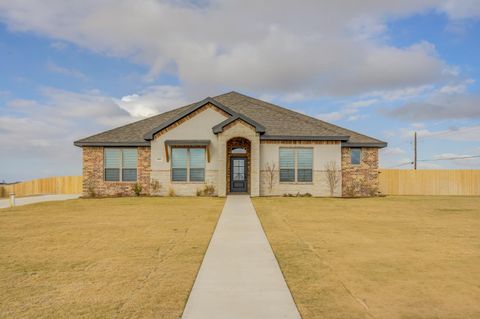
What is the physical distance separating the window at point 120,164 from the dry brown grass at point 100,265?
1116 centimetres

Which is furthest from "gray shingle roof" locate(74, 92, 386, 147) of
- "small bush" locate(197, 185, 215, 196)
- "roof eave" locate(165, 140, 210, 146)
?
"small bush" locate(197, 185, 215, 196)

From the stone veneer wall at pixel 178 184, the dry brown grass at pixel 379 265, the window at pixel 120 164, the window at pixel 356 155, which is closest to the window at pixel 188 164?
the stone veneer wall at pixel 178 184

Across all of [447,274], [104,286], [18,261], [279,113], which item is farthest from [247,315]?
[279,113]

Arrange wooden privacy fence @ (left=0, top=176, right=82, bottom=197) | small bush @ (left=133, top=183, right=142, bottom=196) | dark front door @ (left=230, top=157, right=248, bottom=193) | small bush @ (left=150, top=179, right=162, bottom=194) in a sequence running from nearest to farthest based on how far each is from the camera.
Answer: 1. small bush @ (left=150, top=179, right=162, bottom=194)
2. small bush @ (left=133, top=183, right=142, bottom=196)
3. dark front door @ (left=230, top=157, right=248, bottom=193)
4. wooden privacy fence @ (left=0, top=176, right=82, bottom=197)

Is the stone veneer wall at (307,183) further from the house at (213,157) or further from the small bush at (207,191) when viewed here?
the small bush at (207,191)

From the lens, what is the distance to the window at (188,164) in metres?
24.2

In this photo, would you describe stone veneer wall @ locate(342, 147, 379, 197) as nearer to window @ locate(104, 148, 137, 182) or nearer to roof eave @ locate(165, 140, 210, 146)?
roof eave @ locate(165, 140, 210, 146)

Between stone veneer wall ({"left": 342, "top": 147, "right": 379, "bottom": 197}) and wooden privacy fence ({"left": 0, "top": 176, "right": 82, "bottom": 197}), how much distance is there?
22583 millimetres

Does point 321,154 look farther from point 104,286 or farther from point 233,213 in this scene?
point 104,286

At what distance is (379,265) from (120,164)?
20.6m

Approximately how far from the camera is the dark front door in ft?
90.4

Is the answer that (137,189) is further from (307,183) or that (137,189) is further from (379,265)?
(379,265)

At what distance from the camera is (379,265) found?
7.27 metres

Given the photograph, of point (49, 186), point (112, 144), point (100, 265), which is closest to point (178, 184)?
point (112, 144)
